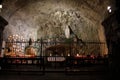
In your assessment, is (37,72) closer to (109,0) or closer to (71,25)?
(109,0)

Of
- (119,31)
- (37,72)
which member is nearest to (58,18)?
(119,31)

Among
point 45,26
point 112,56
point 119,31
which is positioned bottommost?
point 112,56

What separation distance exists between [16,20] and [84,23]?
7.48m

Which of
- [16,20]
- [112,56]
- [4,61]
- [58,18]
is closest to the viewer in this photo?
[112,56]

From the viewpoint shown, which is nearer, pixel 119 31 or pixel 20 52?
pixel 119 31

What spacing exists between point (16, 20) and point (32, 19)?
6.50ft

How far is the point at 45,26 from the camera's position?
76.6 ft

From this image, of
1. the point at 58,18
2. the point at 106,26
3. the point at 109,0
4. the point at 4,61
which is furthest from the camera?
the point at 58,18

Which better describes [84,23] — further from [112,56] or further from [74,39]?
[112,56]

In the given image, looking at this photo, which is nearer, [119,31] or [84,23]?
[119,31]

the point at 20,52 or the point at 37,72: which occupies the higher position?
the point at 20,52

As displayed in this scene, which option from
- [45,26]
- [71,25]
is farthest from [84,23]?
[45,26]

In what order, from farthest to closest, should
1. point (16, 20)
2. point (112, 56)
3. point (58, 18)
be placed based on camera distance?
point (58, 18)
point (16, 20)
point (112, 56)

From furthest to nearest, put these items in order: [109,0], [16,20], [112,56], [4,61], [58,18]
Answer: [58,18], [16,20], [109,0], [4,61], [112,56]
